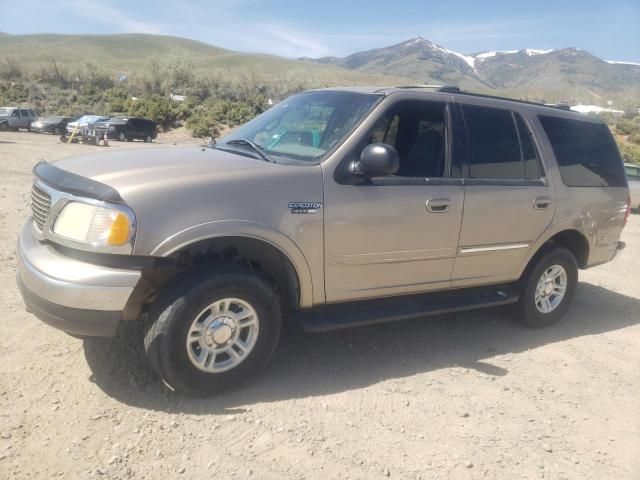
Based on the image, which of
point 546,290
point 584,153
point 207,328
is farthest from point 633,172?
point 207,328

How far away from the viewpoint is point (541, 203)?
472 centimetres

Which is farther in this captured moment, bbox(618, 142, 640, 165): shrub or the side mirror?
bbox(618, 142, 640, 165): shrub

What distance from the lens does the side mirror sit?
3.56 m

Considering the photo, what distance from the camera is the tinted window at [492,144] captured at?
173 inches

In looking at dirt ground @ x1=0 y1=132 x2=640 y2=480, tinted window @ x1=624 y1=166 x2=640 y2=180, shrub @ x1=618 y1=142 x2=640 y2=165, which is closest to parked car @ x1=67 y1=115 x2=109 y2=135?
tinted window @ x1=624 y1=166 x2=640 y2=180

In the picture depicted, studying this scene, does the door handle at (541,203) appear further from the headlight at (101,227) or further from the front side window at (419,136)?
the headlight at (101,227)

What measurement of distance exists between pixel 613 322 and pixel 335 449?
401 centimetres

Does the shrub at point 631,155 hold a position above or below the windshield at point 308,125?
below

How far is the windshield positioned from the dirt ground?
1.57 m

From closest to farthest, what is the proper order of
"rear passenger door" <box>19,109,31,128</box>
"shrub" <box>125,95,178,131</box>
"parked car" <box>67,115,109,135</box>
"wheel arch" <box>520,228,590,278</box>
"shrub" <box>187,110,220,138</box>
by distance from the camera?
"wheel arch" <box>520,228,590,278</box>, "parked car" <box>67,115,109,135</box>, "rear passenger door" <box>19,109,31,128</box>, "shrub" <box>187,110,220,138</box>, "shrub" <box>125,95,178,131</box>

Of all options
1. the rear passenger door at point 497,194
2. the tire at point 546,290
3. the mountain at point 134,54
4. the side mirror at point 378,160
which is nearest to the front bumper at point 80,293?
the side mirror at point 378,160

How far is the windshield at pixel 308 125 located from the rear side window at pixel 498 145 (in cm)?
94

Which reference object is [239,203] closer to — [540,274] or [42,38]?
[540,274]

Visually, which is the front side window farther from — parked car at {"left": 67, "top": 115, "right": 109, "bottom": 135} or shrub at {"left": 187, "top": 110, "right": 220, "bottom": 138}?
shrub at {"left": 187, "top": 110, "right": 220, "bottom": 138}
